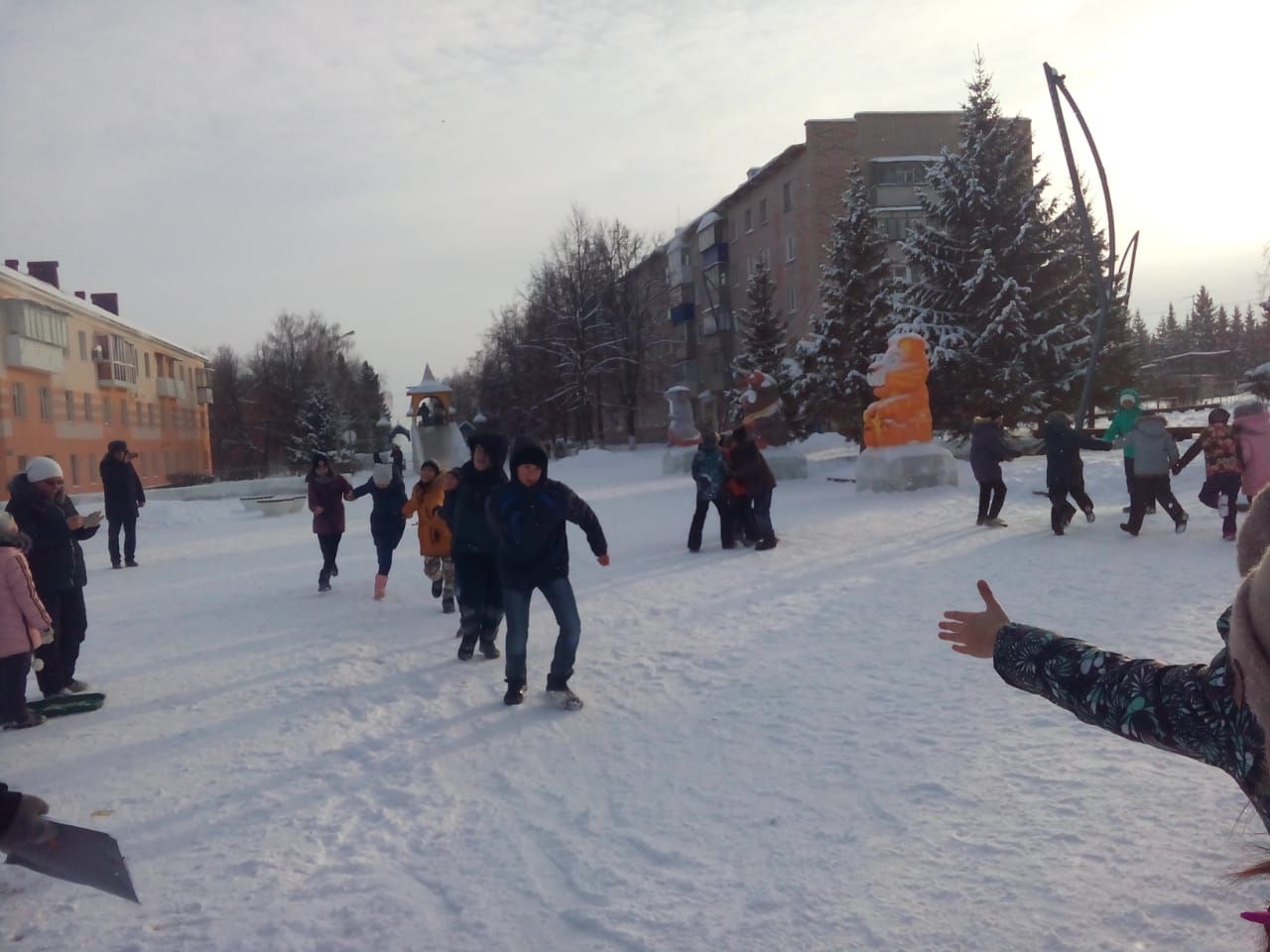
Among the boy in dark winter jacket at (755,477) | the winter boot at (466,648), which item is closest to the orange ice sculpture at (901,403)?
the boy in dark winter jacket at (755,477)

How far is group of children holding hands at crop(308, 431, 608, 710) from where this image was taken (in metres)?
6.16

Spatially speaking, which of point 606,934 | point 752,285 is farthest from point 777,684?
point 752,285

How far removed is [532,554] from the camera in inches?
243

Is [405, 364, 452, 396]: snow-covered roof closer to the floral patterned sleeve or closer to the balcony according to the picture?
the balcony

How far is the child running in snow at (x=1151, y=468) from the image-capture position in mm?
11375

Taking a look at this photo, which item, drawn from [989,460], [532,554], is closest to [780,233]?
[989,460]

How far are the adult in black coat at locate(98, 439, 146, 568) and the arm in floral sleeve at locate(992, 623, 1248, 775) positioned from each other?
1377 cm

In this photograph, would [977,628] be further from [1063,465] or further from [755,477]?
[1063,465]

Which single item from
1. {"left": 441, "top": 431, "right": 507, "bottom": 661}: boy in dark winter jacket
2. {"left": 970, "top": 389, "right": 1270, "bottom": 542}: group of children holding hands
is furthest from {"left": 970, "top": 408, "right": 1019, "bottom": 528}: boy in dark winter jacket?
{"left": 441, "top": 431, "right": 507, "bottom": 661}: boy in dark winter jacket

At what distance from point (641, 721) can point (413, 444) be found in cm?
3684

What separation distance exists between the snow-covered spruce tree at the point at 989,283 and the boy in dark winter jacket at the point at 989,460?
12628 millimetres

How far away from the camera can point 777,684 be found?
252 inches

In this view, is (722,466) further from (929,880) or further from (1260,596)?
(1260,596)

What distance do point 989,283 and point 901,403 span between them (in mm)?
9374
